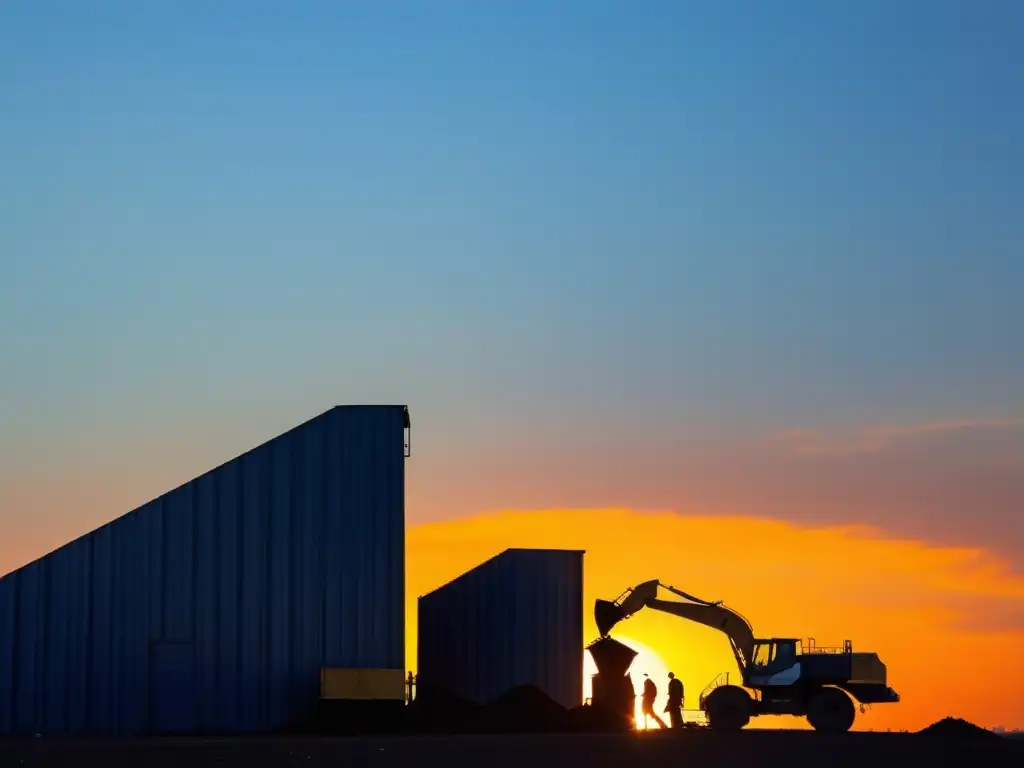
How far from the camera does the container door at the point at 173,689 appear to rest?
50.6 meters

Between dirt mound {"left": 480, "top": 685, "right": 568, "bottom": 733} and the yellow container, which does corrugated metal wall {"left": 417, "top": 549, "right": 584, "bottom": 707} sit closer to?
dirt mound {"left": 480, "top": 685, "right": 568, "bottom": 733}

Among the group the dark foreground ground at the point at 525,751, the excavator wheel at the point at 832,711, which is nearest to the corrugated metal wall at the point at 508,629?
the excavator wheel at the point at 832,711

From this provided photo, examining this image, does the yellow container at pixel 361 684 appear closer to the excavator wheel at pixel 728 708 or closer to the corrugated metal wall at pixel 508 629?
the corrugated metal wall at pixel 508 629

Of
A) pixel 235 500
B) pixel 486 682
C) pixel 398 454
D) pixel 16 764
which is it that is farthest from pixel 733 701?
pixel 16 764

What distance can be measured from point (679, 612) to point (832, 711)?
22.5 feet

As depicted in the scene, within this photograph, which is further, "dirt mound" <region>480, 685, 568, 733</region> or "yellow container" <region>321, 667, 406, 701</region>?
"dirt mound" <region>480, 685, 568, 733</region>

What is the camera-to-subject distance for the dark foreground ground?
36469 millimetres

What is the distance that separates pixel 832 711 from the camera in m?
54.4

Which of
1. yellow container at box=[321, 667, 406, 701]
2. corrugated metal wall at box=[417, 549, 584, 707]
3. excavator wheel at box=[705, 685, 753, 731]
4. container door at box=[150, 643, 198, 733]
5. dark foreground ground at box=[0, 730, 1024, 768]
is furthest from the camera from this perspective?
corrugated metal wall at box=[417, 549, 584, 707]

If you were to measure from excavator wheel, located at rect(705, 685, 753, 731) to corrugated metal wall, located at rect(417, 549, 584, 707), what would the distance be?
5163 millimetres

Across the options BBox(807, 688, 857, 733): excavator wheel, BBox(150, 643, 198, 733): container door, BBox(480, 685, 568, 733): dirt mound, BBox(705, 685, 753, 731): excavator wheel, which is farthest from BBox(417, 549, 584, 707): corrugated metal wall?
BBox(150, 643, 198, 733): container door

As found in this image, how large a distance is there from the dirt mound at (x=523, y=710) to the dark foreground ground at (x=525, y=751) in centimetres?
960

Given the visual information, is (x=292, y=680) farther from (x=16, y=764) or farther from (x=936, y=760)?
(x=936, y=760)

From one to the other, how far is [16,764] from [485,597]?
79.0 ft
